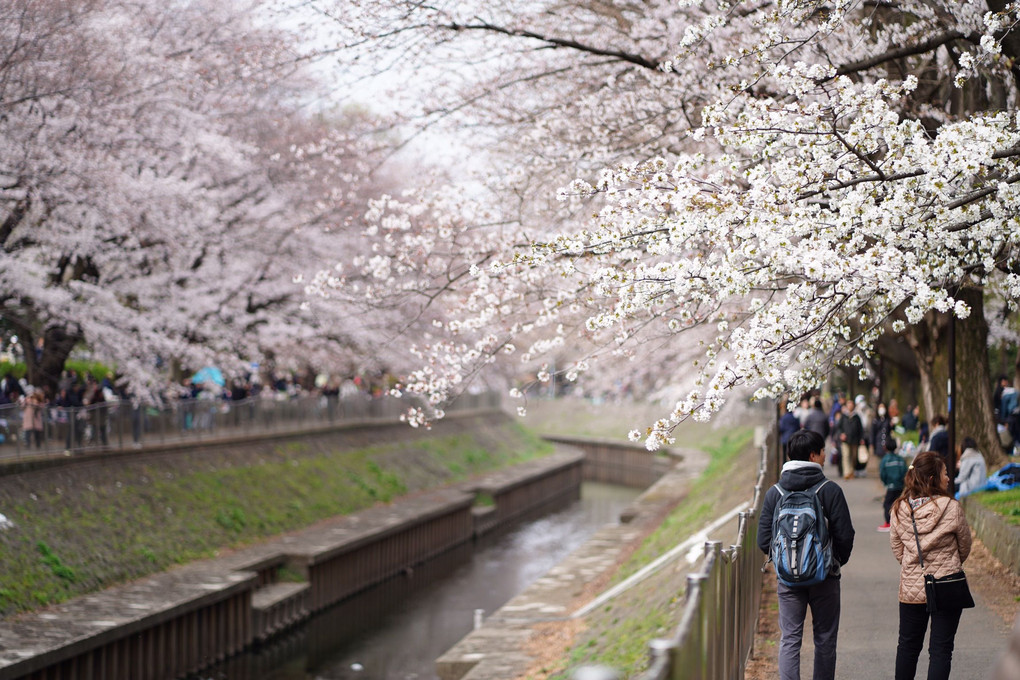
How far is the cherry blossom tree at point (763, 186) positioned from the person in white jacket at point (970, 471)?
3.07m

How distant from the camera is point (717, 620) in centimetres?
581

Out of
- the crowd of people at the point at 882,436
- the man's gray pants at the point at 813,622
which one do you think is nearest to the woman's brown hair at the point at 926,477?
the man's gray pants at the point at 813,622

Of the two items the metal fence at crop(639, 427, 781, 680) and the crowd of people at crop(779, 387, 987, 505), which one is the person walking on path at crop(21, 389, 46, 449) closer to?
the crowd of people at crop(779, 387, 987, 505)

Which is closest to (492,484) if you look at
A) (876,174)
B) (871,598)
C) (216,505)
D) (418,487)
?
(418,487)

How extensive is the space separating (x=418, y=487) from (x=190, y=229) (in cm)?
1385

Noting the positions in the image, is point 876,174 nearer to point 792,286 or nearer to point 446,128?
point 792,286

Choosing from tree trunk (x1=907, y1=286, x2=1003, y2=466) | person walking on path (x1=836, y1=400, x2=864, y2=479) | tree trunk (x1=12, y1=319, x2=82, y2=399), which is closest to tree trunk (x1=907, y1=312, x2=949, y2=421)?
tree trunk (x1=907, y1=286, x2=1003, y2=466)

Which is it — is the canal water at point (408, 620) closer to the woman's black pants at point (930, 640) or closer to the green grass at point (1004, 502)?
the green grass at point (1004, 502)

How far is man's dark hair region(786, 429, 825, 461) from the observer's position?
21.6 feet

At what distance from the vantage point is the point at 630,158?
42.1 feet

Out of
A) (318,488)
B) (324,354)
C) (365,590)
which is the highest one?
(324,354)

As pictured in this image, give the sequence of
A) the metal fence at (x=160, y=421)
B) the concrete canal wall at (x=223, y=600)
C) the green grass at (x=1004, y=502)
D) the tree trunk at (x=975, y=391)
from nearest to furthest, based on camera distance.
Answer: the green grass at (x=1004, y=502)
the concrete canal wall at (x=223, y=600)
the tree trunk at (x=975, y=391)
the metal fence at (x=160, y=421)

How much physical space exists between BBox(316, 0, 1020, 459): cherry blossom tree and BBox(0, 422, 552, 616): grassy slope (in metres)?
7.88

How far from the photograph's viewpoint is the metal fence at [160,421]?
1809 cm
